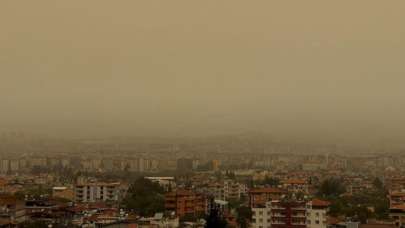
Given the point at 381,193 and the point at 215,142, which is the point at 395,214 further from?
the point at 215,142

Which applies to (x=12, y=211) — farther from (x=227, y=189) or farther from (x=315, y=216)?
(x=227, y=189)

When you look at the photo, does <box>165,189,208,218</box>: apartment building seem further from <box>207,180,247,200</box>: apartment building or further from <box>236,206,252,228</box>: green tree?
<box>207,180,247,200</box>: apartment building

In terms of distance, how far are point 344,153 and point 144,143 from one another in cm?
955

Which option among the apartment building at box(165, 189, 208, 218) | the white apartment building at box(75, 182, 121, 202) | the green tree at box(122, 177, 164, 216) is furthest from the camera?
the white apartment building at box(75, 182, 121, 202)

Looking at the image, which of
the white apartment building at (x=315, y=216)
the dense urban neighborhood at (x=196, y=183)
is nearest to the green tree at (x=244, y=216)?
the dense urban neighborhood at (x=196, y=183)

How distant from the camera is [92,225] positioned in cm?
1220

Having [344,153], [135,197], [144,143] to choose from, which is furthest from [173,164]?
[135,197]

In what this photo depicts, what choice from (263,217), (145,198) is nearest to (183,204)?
(145,198)

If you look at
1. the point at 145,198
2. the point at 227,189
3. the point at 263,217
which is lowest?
the point at 227,189

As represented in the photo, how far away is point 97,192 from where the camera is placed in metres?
20.3

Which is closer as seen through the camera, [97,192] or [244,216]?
[244,216]

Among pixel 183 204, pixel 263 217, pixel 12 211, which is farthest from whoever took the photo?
pixel 183 204

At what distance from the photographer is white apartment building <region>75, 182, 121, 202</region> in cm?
2027

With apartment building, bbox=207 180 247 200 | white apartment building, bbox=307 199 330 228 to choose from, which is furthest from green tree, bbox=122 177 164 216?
white apartment building, bbox=307 199 330 228
